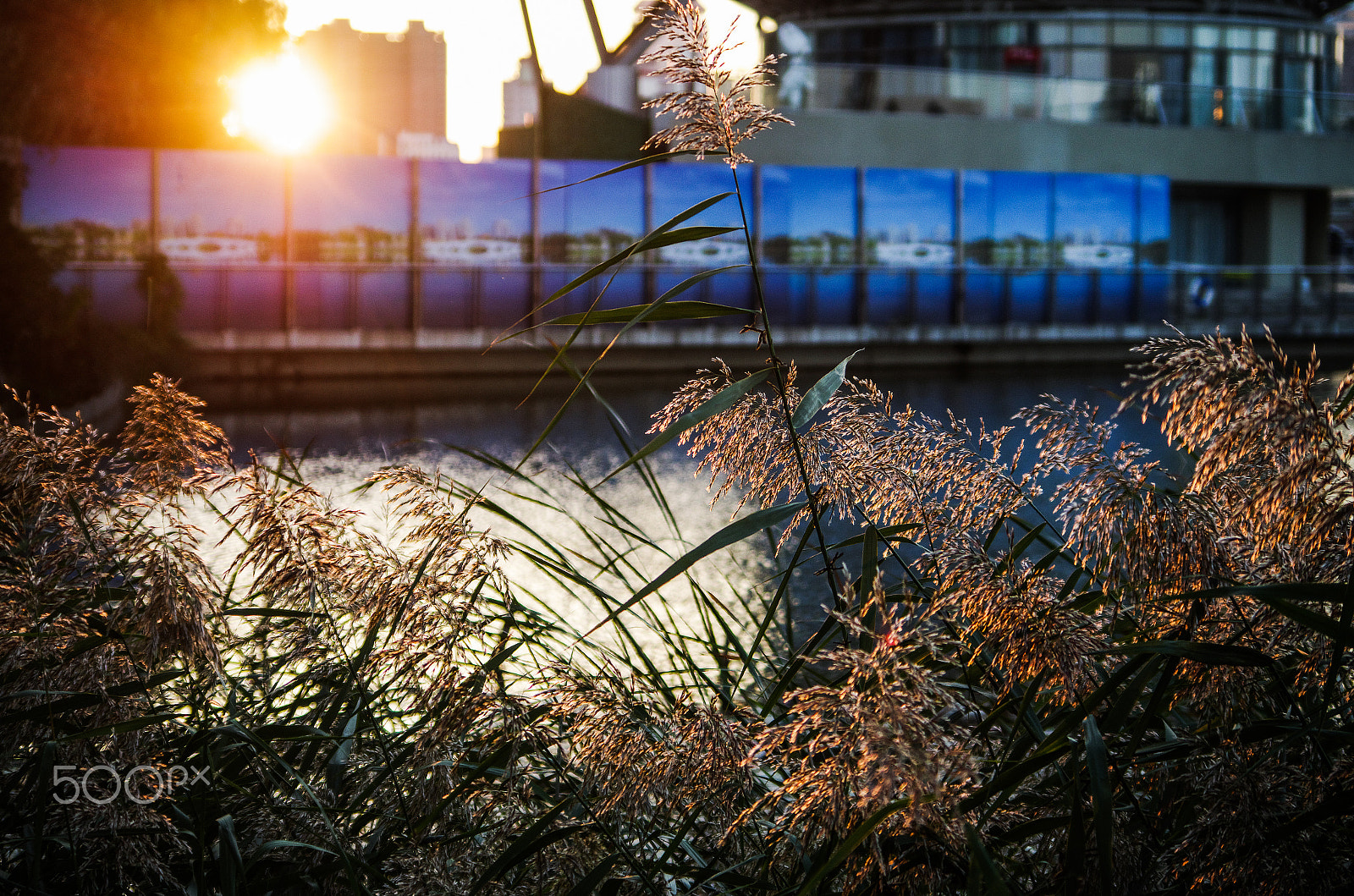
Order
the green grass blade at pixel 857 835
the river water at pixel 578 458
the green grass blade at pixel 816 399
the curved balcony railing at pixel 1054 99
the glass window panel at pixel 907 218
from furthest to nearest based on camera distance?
1. the curved balcony railing at pixel 1054 99
2. the glass window panel at pixel 907 218
3. the river water at pixel 578 458
4. the green grass blade at pixel 816 399
5. the green grass blade at pixel 857 835

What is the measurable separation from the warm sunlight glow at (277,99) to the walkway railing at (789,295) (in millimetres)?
2659

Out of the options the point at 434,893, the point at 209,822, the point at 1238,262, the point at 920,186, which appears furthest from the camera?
the point at 1238,262

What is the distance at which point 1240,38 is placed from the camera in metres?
33.3

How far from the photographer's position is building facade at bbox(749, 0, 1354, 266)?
25875 mm

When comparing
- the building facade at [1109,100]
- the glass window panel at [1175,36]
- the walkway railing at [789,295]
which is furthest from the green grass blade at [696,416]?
the glass window panel at [1175,36]

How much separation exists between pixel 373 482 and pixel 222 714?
505 mm

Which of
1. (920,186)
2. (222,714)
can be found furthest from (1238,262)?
(222,714)

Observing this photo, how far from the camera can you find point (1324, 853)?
124 centimetres

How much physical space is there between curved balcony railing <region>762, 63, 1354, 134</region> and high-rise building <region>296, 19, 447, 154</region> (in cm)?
1221

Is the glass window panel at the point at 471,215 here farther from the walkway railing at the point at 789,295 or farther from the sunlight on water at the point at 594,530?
the sunlight on water at the point at 594,530

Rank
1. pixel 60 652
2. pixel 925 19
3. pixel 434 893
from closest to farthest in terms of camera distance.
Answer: pixel 434 893 < pixel 60 652 < pixel 925 19

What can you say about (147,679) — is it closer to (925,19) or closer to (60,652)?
(60,652)

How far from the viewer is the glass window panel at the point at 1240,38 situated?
33.2 meters

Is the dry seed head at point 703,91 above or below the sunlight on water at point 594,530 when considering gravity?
above
